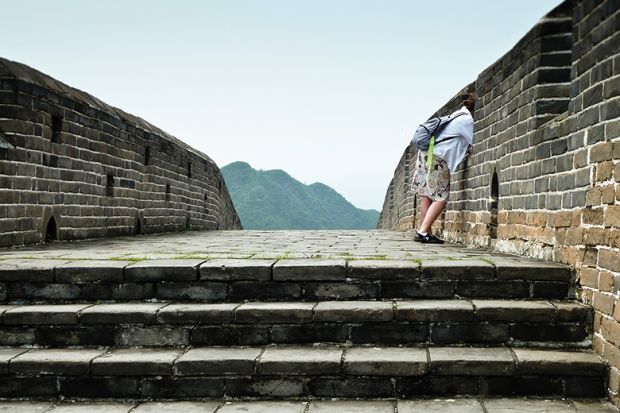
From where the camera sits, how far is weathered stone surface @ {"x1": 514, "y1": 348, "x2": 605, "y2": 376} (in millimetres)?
3545

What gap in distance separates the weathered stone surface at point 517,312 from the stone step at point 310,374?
0.21 meters

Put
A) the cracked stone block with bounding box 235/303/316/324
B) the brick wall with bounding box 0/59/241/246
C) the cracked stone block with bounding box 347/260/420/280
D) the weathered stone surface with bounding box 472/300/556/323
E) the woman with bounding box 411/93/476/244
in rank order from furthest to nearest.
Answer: the woman with bounding box 411/93/476/244, the brick wall with bounding box 0/59/241/246, the cracked stone block with bounding box 347/260/420/280, the cracked stone block with bounding box 235/303/316/324, the weathered stone surface with bounding box 472/300/556/323

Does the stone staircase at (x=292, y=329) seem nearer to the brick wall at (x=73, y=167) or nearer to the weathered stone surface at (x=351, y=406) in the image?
the weathered stone surface at (x=351, y=406)

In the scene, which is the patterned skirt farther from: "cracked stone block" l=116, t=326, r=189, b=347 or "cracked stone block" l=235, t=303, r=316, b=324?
"cracked stone block" l=116, t=326, r=189, b=347

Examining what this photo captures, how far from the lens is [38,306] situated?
4281mm

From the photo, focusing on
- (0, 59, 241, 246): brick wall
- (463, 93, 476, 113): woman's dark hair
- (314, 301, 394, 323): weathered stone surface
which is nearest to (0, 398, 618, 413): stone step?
(314, 301, 394, 323): weathered stone surface

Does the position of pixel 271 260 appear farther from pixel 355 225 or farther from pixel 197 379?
pixel 355 225

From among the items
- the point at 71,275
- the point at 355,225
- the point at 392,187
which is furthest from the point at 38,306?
the point at 355,225

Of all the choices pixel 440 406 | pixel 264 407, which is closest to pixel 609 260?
pixel 440 406

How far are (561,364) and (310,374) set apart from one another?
1.53 metres

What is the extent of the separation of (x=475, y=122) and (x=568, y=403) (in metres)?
4.16

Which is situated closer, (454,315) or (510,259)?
(454,315)

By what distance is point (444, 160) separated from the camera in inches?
278

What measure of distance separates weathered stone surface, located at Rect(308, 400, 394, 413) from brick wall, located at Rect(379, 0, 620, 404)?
51.7 inches
